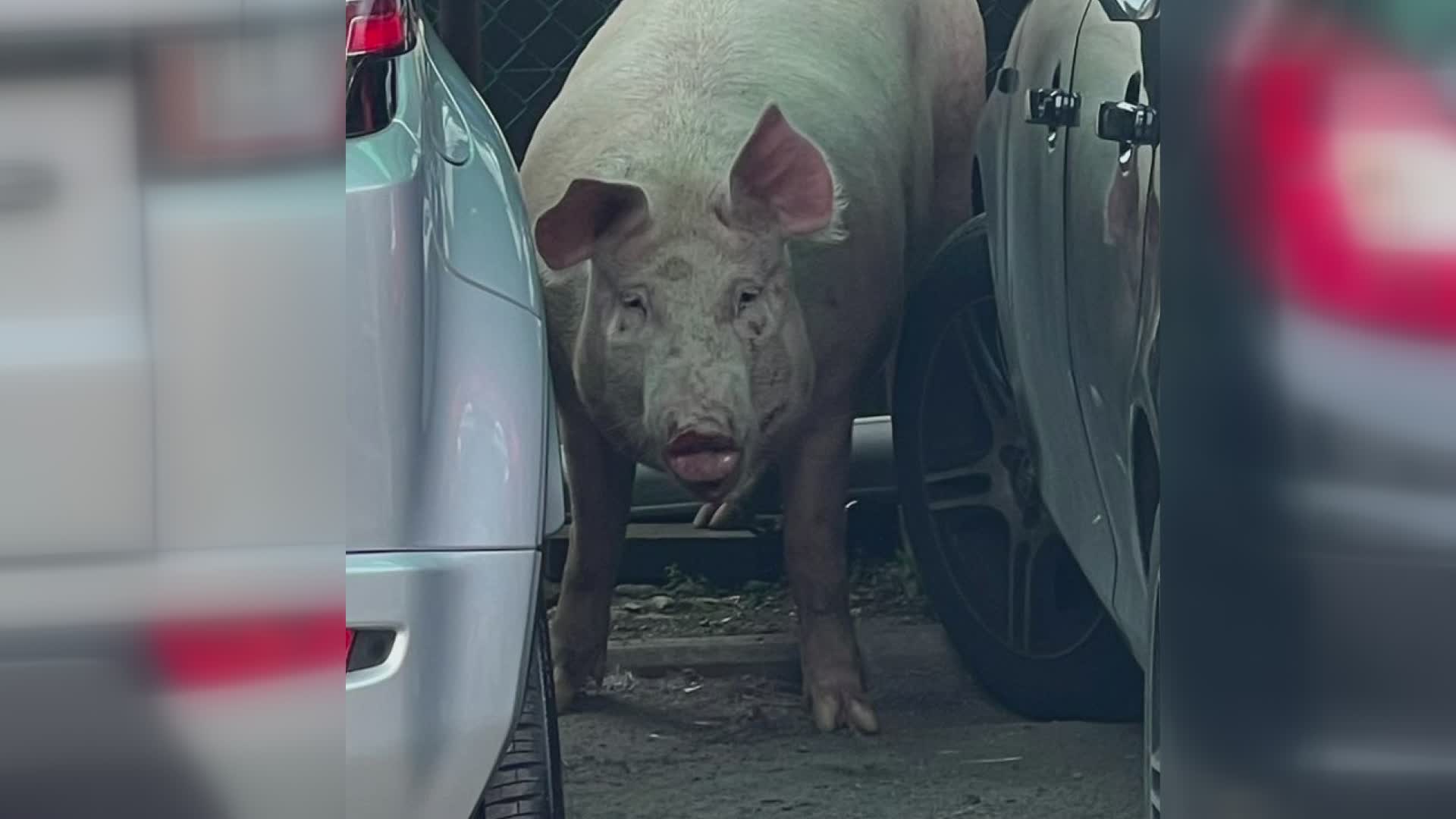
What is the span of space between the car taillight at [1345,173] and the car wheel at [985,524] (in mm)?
2651

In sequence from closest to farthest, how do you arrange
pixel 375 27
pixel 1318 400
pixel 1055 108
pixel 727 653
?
pixel 1318 400
pixel 375 27
pixel 1055 108
pixel 727 653

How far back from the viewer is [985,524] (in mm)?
5039

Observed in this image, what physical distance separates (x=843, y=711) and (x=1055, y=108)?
163 cm

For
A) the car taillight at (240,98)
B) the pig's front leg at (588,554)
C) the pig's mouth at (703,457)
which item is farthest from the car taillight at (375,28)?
the pig's front leg at (588,554)

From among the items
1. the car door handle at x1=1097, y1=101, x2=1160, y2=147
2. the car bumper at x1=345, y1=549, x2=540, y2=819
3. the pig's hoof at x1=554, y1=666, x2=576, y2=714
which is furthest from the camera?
the pig's hoof at x1=554, y1=666, x2=576, y2=714

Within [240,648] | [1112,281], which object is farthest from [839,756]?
[240,648]

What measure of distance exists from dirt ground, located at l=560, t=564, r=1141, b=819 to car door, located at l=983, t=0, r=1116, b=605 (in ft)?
1.78

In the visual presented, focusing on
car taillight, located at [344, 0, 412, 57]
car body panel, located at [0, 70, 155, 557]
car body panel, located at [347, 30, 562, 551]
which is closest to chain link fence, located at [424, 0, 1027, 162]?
car body panel, located at [347, 30, 562, 551]

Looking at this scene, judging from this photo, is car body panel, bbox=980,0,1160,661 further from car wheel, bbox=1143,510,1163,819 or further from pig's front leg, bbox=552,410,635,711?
pig's front leg, bbox=552,410,635,711

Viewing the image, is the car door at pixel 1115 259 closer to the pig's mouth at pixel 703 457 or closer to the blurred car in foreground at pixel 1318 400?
the blurred car in foreground at pixel 1318 400

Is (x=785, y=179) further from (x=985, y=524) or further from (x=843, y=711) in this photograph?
(x=843, y=711)

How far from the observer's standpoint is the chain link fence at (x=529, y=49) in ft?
20.9

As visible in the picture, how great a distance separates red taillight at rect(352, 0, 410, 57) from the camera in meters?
2.39

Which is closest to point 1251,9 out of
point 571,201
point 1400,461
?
point 1400,461
